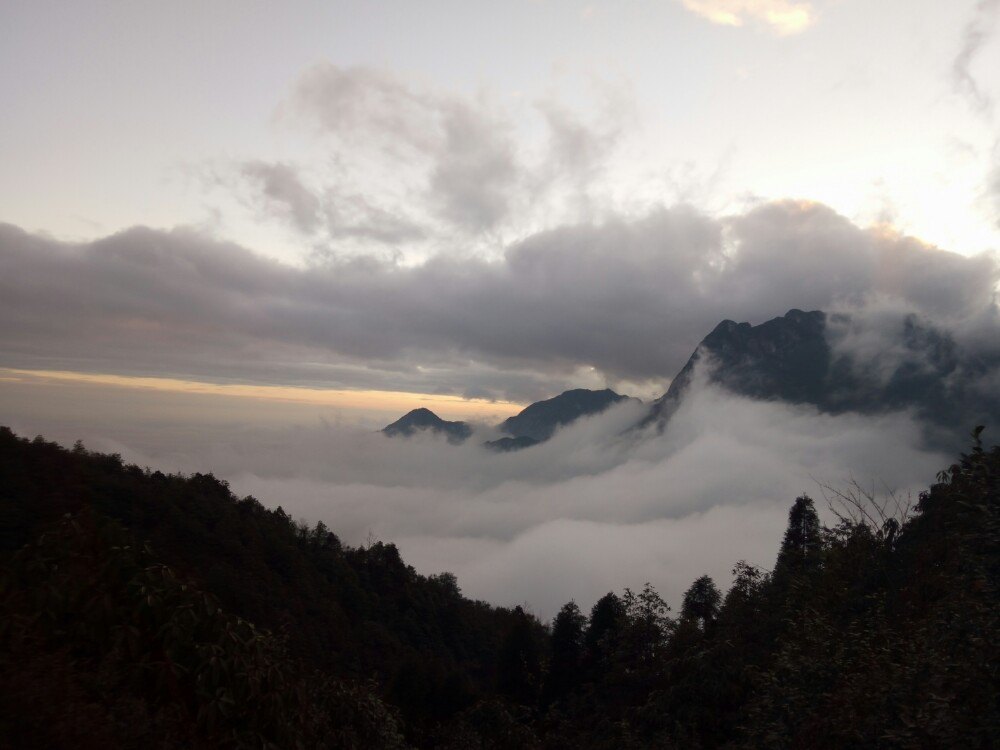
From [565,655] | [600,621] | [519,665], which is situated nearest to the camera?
[565,655]

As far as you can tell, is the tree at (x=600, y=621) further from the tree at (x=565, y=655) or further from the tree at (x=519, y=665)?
the tree at (x=519, y=665)

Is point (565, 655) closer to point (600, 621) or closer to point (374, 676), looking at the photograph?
point (600, 621)

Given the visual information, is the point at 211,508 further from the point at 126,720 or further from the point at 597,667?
the point at 126,720

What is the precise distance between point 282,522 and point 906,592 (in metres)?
73.8

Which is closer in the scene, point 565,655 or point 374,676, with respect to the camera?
point 374,676

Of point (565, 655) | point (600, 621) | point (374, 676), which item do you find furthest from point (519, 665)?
point (374, 676)

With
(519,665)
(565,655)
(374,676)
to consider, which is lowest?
(519,665)

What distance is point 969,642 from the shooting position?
6.59 meters

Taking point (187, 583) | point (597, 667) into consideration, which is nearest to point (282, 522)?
point (597, 667)

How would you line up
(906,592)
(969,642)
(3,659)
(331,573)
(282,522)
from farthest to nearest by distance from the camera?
(282,522), (331,573), (906,592), (969,642), (3,659)

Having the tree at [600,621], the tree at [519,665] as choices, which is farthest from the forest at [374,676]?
the tree at [519,665]

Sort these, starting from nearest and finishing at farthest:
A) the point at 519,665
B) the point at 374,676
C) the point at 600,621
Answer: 1. the point at 374,676
2. the point at 519,665
3. the point at 600,621

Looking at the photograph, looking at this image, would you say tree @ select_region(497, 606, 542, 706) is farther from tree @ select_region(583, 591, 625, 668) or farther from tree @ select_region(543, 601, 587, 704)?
tree @ select_region(583, 591, 625, 668)

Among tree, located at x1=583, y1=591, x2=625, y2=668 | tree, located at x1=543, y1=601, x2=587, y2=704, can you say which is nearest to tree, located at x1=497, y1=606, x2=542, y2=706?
tree, located at x1=543, y1=601, x2=587, y2=704
